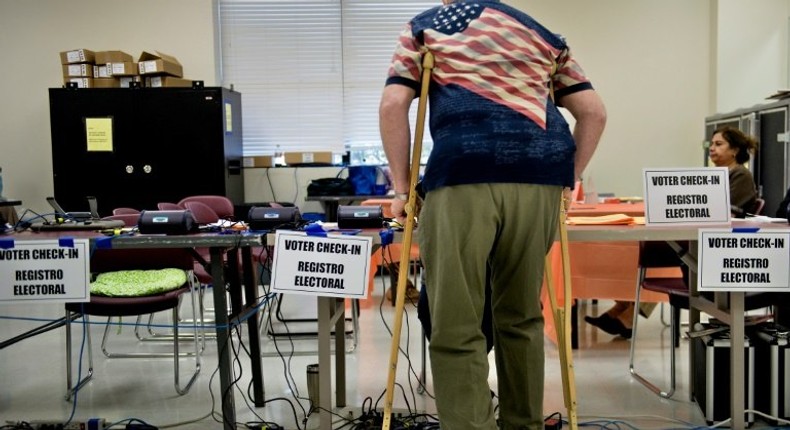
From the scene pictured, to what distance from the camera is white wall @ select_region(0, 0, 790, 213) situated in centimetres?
618

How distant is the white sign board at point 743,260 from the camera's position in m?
2.20

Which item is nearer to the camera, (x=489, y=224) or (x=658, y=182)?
(x=489, y=224)

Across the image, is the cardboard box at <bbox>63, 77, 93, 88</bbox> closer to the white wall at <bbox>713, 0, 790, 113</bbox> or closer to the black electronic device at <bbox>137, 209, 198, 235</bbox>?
the black electronic device at <bbox>137, 209, 198, 235</bbox>

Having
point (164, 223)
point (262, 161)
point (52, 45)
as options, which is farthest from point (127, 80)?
point (164, 223)

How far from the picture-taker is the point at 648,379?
9.87 ft

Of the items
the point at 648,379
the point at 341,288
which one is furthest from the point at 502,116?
the point at 648,379

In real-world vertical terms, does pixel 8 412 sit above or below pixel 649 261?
below

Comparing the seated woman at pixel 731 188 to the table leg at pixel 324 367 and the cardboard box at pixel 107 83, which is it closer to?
the table leg at pixel 324 367

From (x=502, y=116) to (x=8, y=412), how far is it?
229 centimetres

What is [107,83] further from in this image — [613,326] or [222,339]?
[613,326]

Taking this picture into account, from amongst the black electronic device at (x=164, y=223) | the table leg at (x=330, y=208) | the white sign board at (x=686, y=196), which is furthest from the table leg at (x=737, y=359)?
the table leg at (x=330, y=208)

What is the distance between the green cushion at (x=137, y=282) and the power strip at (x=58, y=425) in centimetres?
53

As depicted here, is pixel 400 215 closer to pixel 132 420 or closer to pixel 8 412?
pixel 132 420

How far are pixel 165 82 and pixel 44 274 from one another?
387 centimetres
